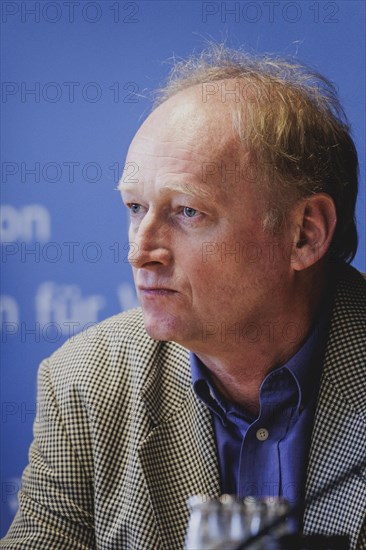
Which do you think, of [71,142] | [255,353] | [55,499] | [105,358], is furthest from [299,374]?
[71,142]

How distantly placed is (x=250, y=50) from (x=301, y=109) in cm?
51

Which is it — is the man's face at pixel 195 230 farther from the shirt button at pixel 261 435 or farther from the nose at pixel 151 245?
the shirt button at pixel 261 435

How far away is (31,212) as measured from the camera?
86.3 inches

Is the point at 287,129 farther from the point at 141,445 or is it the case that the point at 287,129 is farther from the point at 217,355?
the point at 141,445

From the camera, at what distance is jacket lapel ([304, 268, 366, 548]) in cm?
136

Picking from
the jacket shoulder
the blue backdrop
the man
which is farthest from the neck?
the blue backdrop

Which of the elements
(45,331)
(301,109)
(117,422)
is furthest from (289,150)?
(45,331)

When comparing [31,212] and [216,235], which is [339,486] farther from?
[31,212]

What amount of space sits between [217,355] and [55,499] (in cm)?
36

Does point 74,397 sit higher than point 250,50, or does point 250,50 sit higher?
point 250,50

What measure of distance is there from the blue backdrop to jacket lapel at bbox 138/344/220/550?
2.14ft

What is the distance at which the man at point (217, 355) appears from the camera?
1429mm

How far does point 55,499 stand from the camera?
149 centimetres

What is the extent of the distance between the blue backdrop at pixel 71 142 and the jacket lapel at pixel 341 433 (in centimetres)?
61
